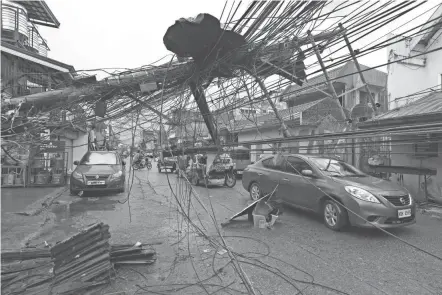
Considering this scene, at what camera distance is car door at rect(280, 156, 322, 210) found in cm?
666

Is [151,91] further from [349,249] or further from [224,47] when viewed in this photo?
[349,249]

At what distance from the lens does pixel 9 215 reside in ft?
24.8

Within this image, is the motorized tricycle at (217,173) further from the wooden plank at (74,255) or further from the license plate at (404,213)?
the wooden plank at (74,255)

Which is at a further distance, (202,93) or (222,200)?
(222,200)

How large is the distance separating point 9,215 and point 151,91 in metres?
6.37

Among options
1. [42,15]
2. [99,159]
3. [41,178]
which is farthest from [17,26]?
[41,178]

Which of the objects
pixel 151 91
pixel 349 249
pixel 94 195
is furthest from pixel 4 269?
pixel 94 195

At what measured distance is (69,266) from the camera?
3.64m

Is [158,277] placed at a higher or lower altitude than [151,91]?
lower

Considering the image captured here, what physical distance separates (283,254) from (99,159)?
9.32 meters

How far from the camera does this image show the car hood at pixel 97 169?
10.6 meters

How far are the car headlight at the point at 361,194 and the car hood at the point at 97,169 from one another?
328 inches

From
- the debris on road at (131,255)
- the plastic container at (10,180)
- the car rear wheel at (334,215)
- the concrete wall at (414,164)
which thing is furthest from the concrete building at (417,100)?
the plastic container at (10,180)

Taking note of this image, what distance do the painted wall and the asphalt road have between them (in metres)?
6.98
